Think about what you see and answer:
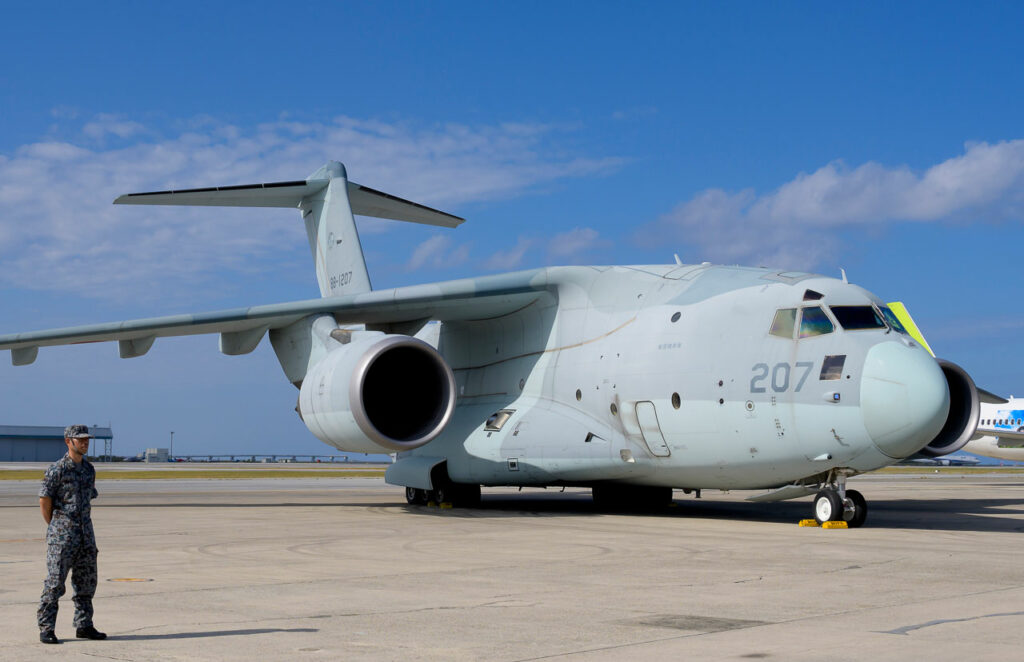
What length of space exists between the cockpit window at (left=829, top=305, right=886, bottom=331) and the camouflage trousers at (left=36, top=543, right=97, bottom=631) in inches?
372

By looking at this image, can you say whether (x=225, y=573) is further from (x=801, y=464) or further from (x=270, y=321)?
(x=270, y=321)

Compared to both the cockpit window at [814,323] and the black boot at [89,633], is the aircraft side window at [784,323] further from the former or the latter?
the black boot at [89,633]

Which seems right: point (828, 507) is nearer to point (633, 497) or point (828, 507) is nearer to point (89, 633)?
point (633, 497)

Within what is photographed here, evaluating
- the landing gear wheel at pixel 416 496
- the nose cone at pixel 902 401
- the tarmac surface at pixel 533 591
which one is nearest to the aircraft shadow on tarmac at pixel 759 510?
the landing gear wheel at pixel 416 496

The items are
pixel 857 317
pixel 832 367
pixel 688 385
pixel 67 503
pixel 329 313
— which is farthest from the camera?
pixel 329 313

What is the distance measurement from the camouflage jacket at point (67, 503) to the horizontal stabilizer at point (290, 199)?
13821 millimetres

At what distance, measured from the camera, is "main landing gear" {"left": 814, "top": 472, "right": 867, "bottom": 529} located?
42.6 ft

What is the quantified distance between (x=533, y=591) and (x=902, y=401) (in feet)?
20.1

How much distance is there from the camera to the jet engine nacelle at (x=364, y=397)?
14766 mm

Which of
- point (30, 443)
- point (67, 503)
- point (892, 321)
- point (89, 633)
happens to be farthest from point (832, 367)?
point (30, 443)

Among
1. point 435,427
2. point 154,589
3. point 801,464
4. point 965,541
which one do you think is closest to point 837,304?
point 801,464

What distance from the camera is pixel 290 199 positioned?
2153 cm

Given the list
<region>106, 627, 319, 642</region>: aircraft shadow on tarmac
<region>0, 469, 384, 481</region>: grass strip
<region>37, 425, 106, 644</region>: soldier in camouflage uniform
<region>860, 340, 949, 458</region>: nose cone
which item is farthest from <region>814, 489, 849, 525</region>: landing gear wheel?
<region>0, 469, 384, 481</region>: grass strip

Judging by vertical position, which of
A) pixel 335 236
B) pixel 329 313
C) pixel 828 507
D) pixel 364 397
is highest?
pixel 335 236
